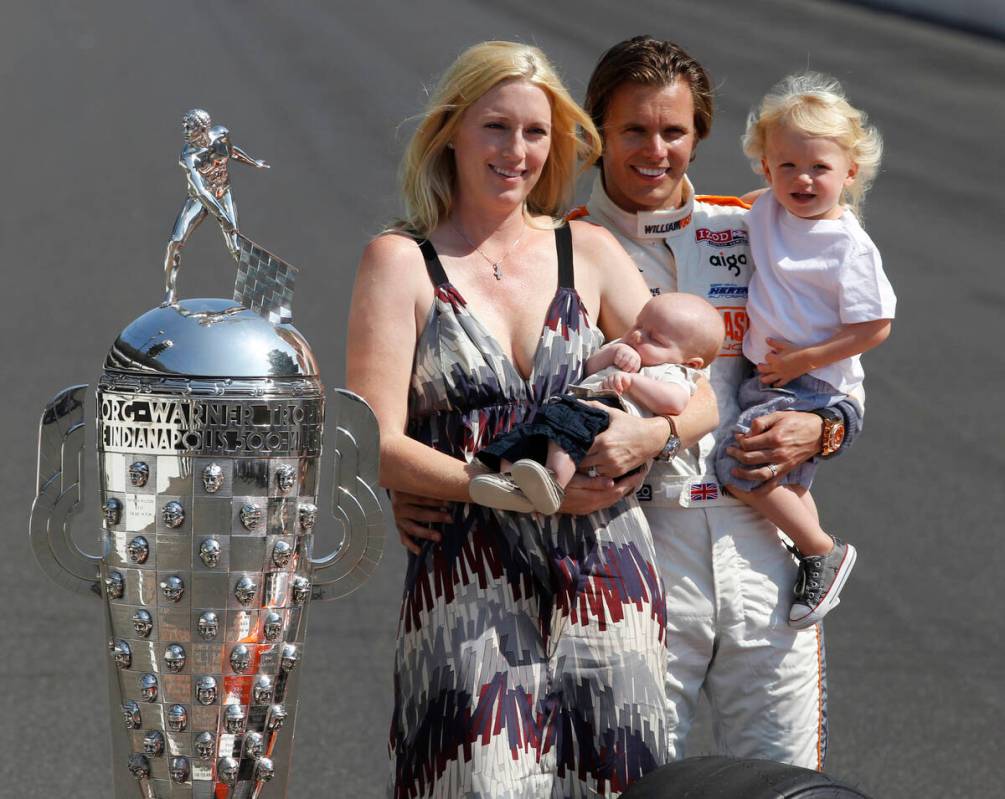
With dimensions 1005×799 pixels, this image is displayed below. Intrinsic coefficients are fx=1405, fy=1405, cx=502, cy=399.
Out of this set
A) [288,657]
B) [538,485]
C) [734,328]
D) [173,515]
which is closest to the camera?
[173,515]

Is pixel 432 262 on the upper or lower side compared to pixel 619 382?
upper

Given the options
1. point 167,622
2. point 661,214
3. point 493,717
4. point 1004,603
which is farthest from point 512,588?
point 1004,603

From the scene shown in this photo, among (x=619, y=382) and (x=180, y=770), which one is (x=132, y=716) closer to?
(x=180, y=770)

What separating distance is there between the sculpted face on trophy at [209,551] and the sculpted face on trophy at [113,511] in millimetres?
108

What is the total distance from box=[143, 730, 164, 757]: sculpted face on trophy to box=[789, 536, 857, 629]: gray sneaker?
3.51 feet

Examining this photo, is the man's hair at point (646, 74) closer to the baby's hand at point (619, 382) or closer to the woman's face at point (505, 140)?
the woman's face at point (505, 140)

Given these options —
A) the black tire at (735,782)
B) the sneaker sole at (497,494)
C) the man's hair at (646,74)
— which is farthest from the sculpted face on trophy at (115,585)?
the man's hair at (646,74)

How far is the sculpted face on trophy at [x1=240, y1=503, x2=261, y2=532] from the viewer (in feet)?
5.41

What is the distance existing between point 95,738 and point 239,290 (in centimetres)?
302

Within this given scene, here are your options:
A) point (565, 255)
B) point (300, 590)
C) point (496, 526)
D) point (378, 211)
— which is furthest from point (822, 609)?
point (378, 211)

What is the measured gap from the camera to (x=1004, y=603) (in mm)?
5609

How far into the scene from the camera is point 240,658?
1.68 meters

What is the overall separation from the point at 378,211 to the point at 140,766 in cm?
378

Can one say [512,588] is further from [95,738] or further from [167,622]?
[95,738]
